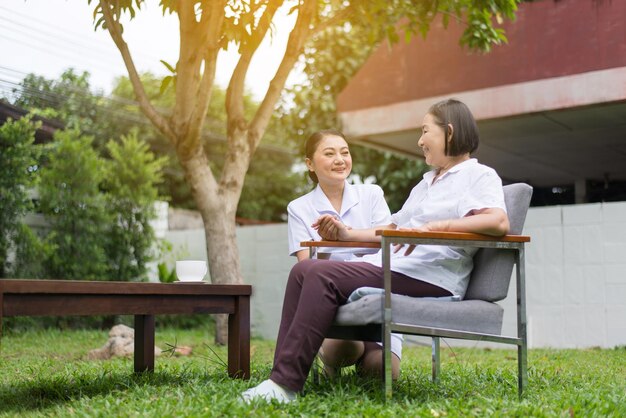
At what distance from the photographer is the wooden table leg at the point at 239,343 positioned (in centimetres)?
357

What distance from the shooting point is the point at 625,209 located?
6602mm

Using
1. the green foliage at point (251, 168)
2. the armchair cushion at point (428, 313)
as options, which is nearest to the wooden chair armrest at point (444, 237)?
the armchair cushion at point (428, 313)

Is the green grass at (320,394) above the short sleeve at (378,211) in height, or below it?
below

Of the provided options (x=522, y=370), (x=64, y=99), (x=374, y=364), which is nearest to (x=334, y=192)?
(x=374, y=364)

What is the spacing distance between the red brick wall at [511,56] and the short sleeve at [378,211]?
13.3 ft

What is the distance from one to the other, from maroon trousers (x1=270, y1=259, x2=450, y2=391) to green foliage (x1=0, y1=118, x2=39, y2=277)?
5.53m

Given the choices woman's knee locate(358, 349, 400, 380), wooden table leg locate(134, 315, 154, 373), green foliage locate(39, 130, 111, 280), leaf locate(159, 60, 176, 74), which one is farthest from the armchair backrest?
green foliage locate(39, 130, 111, 280)

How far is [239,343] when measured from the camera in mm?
3566

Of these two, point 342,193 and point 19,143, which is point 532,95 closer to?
point 342,193

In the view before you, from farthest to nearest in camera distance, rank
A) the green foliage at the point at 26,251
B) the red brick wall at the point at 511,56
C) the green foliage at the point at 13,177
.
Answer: the green foliage at the point at 26,251 < the green foliage at the point at 13,177 < the red brick wall at the point at 511,56

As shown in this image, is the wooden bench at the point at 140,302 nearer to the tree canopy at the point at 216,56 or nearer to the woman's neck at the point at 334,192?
the woman's neck at the point at 334,192

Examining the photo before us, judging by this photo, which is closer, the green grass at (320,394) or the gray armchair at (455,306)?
the green grass at (320,394)

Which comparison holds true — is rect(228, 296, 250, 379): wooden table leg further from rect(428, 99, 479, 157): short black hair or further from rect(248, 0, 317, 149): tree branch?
rect(248, 0, 317, 149): tree branch

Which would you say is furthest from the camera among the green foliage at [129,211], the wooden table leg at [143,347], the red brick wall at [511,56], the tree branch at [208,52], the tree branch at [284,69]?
the green foliage at [129,211]
